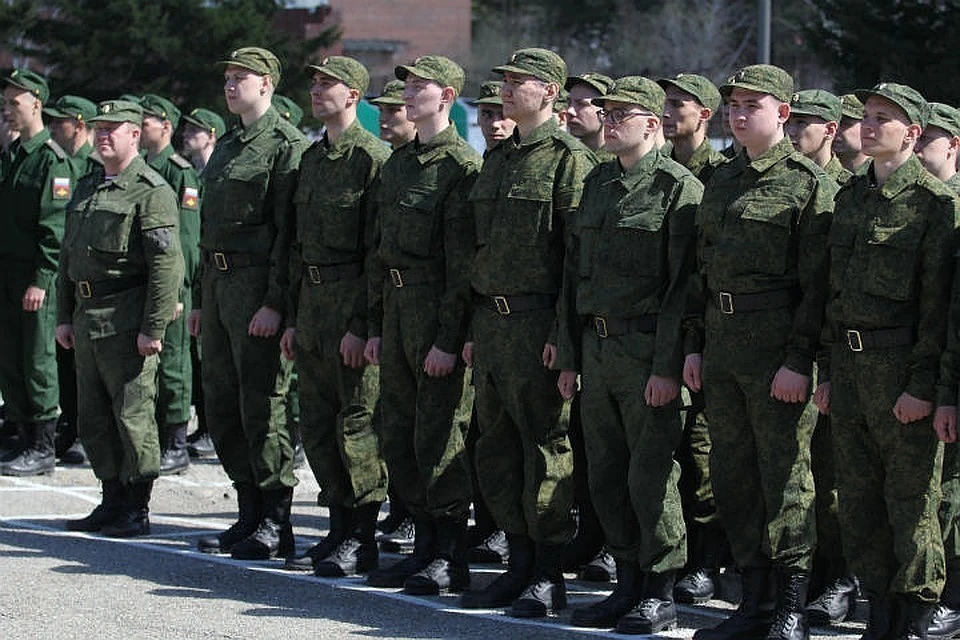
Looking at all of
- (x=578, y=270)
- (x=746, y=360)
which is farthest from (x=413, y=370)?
(x=746, y=360)

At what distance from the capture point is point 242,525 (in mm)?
9500

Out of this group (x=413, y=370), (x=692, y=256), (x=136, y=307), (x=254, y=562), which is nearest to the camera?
(x=692, y=256)

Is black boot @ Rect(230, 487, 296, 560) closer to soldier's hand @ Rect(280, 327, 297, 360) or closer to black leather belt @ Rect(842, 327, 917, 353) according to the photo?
soldier's hand @ Rect(280, 327, 297, 360)

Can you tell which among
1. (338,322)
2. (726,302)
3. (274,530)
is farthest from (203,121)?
(726,302)

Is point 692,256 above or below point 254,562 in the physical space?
above

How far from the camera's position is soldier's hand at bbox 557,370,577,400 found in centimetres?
780

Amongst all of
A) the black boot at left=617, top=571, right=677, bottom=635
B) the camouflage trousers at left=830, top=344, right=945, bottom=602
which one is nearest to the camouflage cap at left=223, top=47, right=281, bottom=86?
the black boot at left=617, top=571, right=677, bottom=635

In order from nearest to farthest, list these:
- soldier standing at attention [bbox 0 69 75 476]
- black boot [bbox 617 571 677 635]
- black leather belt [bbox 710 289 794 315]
Result: 1. black leather belt [bbox 710 289 794 315]
2. black boot [bbox 617 571 677 635]
3. soldier standing at attention [bbox 0 69 75 476]

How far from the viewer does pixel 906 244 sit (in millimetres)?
6863

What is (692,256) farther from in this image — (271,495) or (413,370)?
(271,495)

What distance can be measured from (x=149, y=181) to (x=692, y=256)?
11.4ft

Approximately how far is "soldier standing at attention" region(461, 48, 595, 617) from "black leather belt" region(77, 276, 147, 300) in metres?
2.43

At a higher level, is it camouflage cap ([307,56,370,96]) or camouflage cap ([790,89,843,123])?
camouflage cap ([790,89,843,123])

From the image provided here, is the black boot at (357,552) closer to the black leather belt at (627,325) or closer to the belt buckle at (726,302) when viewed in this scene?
the black leather belt at (627,325)
